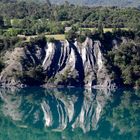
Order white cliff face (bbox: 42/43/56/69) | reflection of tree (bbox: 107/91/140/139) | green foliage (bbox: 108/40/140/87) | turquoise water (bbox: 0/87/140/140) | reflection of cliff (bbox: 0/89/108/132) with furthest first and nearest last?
1. white cliff face (bbox: 42/43/56/69)
2. green foliage (bbox: 108/40/140/87)
3. reflection of cliff (bbox: 0/89/108/132)
4. reflection of tree (bbox: 107/91/140/139)
5. turquoise water (bbox: 0/87/140/140)

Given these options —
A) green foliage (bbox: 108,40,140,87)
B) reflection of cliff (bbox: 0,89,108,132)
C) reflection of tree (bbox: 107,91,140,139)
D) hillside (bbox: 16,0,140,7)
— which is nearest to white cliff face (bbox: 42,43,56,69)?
reflection of cliff (bbox: 0,89,108,132)

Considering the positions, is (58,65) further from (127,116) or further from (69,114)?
(127,116)

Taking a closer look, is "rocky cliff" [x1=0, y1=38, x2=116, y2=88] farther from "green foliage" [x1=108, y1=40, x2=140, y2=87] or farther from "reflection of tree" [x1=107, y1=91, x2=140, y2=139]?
"reflection of tree" [x1=107, y1=91, x2=140, y2=139]

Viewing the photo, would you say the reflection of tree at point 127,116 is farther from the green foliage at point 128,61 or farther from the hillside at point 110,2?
the hillside at point 110,2

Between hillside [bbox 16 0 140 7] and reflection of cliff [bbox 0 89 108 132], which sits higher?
hillside [bbox 16 0 140 7]

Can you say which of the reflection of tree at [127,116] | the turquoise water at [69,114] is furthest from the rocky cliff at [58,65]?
the reflection of tree at [127,116]

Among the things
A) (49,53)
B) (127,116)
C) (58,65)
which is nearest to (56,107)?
(127,116)
